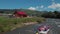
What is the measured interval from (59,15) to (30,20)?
48.5 feet

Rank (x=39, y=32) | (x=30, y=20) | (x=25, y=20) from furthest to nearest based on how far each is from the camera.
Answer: (x=30, y=20) → (x=25, y=20) → (x=39, y=32)

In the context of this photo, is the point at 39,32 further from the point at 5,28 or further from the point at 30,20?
the point at 30,20

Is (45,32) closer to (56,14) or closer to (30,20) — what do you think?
(56,14)

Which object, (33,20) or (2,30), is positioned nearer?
(2,30)

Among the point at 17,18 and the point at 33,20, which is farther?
the point at 33,20

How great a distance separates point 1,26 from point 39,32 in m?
7.17

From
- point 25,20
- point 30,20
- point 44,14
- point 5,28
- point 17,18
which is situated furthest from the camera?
point 30,20

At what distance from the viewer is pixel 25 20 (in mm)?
31156

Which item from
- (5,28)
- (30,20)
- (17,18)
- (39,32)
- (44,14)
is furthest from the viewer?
(30,20)

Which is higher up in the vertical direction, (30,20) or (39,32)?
(39,32)

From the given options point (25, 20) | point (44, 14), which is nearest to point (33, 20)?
point (25, 20)

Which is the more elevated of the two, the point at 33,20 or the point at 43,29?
the point at 43,29

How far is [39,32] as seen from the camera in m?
11.9

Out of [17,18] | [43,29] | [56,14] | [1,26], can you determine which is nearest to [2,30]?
[1,26]
